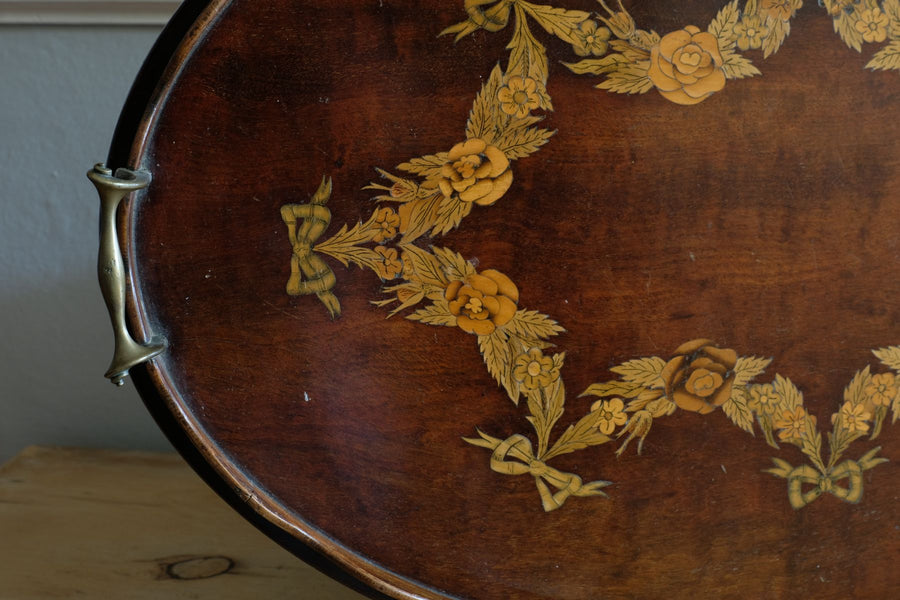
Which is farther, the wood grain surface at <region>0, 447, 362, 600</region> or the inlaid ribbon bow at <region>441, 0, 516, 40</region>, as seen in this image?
the wood grain surface at <region>0, 447, 362, 600</region>

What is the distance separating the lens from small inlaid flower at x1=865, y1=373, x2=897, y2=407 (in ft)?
2.02

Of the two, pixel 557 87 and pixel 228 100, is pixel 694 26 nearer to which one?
pixel 557 87

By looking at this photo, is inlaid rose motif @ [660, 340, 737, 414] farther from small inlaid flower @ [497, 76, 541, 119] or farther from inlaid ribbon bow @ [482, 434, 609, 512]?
small inlaid flower @ [497, 76, 541, 119]

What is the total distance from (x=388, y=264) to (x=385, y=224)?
3 cm

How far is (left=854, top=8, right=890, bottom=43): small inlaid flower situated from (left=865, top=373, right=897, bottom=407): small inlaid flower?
0.86 ft

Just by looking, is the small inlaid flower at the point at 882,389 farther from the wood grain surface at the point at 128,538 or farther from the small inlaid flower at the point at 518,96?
the wood grain surface at the point at 128,538

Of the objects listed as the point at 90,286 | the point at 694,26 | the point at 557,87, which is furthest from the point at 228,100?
the point at 90,286

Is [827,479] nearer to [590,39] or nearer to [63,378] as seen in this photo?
[590,39]

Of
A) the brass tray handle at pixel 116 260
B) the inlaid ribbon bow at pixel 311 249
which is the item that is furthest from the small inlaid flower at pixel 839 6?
the brass tray handle at pixel 116 260

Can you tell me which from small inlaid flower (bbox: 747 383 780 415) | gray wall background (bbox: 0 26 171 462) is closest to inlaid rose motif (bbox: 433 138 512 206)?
small inlaid flower (bbox: 747 383 780 415)

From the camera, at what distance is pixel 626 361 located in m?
0.60

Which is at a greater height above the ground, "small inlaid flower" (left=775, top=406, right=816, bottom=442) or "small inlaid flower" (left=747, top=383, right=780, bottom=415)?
"small inlaid flower" (left=747, top=383, right=780, bottom=415)

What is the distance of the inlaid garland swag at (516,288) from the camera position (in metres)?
0.56

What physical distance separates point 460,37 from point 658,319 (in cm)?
26
